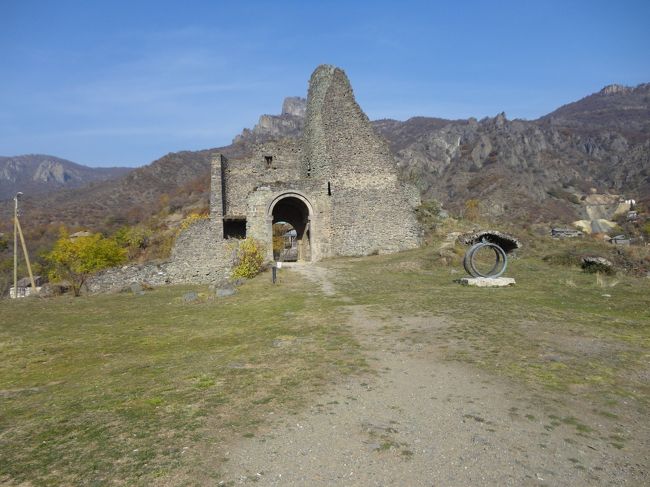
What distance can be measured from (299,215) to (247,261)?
9.39 m

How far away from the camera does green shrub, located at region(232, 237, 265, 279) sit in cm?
1777

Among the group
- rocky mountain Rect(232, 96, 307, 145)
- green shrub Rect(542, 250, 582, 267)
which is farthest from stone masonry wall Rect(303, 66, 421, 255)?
rocky mountain Rect(232, 96, 307, 145)

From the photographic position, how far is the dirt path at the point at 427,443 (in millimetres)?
3750

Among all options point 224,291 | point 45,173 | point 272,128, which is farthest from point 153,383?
point 45,173

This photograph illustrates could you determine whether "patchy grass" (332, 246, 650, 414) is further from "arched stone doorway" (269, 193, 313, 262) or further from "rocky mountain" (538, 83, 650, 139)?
"rocky mountain" (538, 83, 650, 139)

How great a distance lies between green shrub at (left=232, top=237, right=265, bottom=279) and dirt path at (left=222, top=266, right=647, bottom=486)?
12308 millimetres

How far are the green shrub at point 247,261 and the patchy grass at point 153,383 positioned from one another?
560cm

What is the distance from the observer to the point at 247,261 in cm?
1800

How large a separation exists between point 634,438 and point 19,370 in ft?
27.4

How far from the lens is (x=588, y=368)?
6141 millimetres

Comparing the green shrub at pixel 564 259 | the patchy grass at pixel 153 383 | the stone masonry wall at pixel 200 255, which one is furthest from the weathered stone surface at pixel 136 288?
the green shrub at pixel 564 259

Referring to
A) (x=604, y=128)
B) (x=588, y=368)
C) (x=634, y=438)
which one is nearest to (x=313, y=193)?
(x=588, y=368)

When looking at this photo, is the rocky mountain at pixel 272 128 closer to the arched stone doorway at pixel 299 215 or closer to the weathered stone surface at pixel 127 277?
Result: the arched stone doorway at pixel 299 215

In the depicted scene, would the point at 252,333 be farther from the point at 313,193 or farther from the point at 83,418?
the point at 313,193
